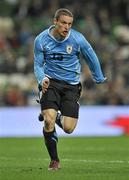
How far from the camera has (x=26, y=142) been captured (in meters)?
19.6

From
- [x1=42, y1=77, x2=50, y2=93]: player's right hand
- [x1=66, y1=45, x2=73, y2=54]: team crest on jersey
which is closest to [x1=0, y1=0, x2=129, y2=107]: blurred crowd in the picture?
[x1=66, y1=45, x2=73, y2=54]: team crest on jersey

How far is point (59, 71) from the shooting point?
463 inches

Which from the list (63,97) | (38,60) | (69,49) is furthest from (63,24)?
(63,97)

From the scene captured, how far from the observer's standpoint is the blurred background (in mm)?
23625

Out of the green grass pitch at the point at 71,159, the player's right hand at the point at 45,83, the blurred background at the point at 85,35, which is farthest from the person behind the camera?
the blurred background at the point at 85,35

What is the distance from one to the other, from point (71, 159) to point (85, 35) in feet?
39.6

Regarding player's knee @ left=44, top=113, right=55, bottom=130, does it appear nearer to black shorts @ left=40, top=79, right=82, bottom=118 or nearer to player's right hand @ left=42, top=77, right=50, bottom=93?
black shorts @ left=40, top=79, right=82, bottom=118

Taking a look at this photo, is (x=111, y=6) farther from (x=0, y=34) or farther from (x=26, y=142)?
(x=26, y=142)

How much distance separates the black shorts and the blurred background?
37.2ft

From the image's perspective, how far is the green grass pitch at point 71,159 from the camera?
10.6 m

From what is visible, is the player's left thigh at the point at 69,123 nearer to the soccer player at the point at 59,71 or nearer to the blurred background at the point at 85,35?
the soccer player at the point at 59,71

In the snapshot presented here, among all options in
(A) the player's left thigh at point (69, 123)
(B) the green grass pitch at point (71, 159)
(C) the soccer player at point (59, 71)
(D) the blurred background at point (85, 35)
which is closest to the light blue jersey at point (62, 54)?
(C) the soccer player at point (59, 71)

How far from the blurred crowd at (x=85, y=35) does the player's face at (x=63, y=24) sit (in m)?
11.9

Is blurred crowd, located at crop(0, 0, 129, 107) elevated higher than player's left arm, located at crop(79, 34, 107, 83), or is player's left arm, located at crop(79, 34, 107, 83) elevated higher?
player's left arm, located at crop(79, 34, 107, 83)
